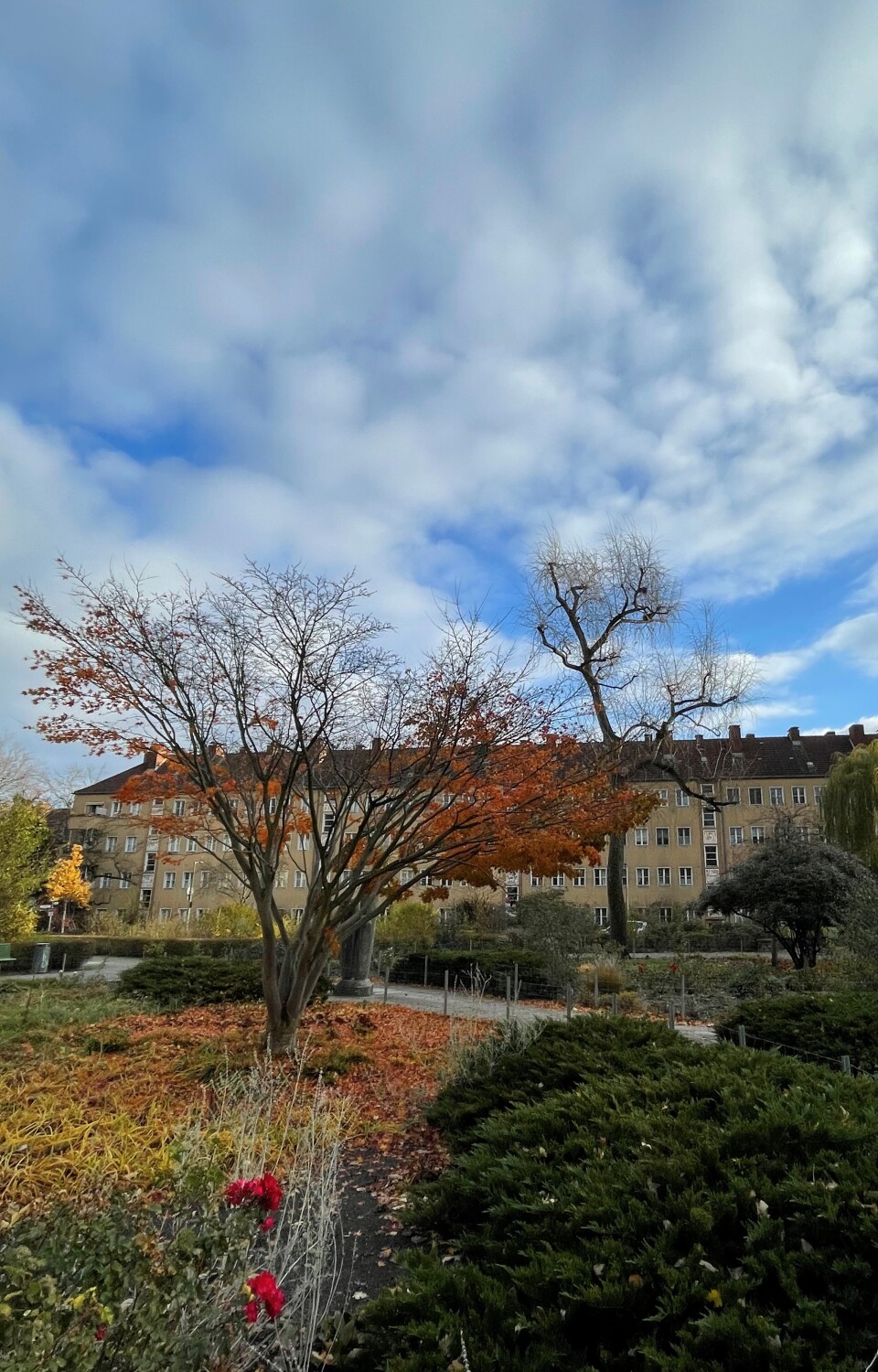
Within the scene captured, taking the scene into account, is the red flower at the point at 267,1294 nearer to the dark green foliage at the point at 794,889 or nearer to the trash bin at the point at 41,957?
the dark green foliage at the point at 794,889

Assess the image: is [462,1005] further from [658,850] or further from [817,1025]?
[658,850]

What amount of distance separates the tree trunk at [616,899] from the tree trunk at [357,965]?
782cm

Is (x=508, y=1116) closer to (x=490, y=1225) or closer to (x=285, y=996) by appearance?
(x=490, y=1225)

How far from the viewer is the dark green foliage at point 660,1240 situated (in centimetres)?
249

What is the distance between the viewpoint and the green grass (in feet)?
25.5

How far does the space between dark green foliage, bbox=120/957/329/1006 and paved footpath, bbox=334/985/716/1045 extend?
1.93m

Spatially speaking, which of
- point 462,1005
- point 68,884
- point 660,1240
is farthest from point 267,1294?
point 68,884

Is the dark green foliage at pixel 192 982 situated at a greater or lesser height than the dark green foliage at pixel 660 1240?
lesser

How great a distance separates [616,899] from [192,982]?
13.6 m

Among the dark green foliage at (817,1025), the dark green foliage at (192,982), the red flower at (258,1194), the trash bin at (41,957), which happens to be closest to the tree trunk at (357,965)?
the dark green foliage at (192,982)

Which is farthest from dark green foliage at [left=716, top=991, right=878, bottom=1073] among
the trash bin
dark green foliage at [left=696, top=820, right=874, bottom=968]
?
the trash bin

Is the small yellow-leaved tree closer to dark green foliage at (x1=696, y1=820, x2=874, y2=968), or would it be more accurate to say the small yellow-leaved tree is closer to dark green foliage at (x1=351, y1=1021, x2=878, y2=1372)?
dark green foliage at (x1=696, y1=820, x2=874, y2=968)

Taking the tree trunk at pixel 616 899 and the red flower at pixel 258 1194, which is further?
the tree trunk at pixel 616 899

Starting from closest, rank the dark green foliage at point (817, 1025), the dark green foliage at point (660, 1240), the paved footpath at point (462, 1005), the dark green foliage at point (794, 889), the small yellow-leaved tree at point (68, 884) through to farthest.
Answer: the dark green foliage at point (660, 1240) → the dark green foliage at point (817, 1025) → the paved footpath at point (462, 1005) → the dark green foliage at point (794, 889) → the small yellow-leaved tree at point (68, 884)
